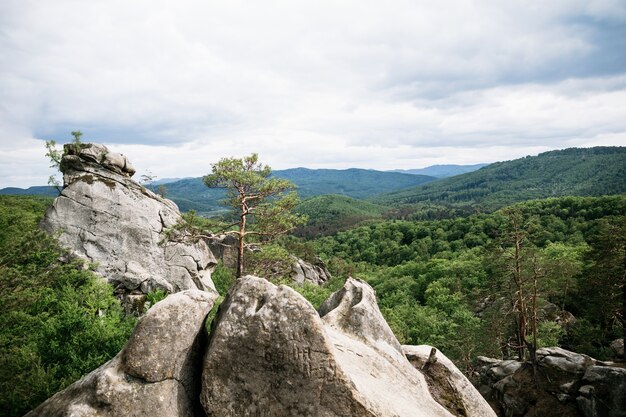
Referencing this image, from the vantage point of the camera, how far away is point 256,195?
27703mm

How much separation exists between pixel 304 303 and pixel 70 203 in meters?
31.6

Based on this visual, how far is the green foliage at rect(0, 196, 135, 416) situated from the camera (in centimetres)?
1761

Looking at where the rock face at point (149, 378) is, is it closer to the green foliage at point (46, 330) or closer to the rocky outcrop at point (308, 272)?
the green foliage at point (46, 330)

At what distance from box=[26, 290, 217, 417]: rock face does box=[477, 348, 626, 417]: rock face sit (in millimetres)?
28439

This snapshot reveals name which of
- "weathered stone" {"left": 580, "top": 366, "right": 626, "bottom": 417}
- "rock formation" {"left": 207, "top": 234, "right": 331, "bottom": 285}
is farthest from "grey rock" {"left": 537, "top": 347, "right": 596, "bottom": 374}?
"rock formation" {"left": 207, "top": 234, "right": 331, "bottom": 285}

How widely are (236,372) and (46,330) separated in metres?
18.2

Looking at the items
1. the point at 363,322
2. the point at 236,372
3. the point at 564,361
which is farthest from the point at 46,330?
the point at 564,361

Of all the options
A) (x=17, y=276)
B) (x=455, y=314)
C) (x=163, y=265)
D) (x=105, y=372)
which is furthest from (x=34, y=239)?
(x=455, y=314)

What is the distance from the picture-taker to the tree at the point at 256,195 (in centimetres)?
2623

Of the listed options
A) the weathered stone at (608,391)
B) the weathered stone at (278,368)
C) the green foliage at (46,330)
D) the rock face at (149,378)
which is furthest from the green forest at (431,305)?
the weathered stone at (278,368)

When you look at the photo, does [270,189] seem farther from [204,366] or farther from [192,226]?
[204,366]

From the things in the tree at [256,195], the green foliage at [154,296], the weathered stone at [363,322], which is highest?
the tree at [256,195]

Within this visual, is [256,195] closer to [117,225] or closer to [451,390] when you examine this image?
[117,225]

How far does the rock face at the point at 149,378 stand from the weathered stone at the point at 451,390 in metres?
10.0
